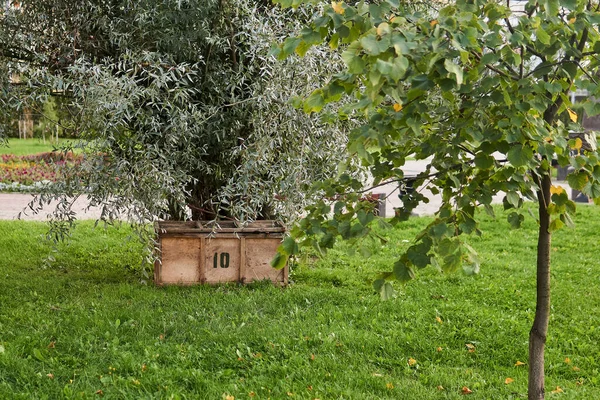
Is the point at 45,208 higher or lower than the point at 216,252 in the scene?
higher

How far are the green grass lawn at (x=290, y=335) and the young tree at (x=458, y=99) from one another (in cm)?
74

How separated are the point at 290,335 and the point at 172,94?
2.21 m

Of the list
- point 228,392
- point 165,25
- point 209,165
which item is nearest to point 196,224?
point 209,165

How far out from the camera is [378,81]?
6.51 feet

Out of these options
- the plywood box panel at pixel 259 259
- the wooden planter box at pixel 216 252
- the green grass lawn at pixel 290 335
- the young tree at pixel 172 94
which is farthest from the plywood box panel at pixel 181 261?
the plywood box panel at pixel 259 259

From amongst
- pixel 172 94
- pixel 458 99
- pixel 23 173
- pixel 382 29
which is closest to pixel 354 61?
pixel 382 29

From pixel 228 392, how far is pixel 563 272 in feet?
15.4

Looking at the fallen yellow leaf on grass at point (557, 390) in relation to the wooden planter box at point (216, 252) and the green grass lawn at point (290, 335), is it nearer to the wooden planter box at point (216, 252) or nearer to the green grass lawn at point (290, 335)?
the green grass lawn at point (290, 335)

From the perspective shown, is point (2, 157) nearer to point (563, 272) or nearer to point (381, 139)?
point (563, 272)

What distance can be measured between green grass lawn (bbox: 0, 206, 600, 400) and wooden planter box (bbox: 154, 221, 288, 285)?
0.51ft

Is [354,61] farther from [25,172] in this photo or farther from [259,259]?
[25,172]

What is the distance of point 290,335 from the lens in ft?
16.5

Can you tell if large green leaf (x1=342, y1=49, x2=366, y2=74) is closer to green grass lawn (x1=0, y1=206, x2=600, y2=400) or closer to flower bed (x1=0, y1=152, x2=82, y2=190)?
green grass lawn (x1=0, y1=206, x2=600, y2=400)

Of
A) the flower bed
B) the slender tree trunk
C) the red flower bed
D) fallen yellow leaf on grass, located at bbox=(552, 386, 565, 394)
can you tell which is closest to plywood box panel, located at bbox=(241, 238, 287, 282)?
fallen yellow leaf on grass, located at bbox=(552, 386, 565, 394)
